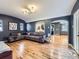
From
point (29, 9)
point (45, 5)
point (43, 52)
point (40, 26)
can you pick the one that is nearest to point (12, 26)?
point (40, 26)

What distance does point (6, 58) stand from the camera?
2.48m

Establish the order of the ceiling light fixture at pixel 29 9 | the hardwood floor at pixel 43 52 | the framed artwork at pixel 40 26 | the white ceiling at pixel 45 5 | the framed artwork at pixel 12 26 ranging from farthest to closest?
1. the framed artwork at pixel 12 26
2. the framed artwork at pixel 40 26
3. the ceiling light fixture at pixel 29 9
4. the white ceiling at pixel 45 5
5. the hardwood floor at pixel 43 52

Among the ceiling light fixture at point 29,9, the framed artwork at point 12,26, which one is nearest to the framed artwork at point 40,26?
the framed artwork at point 12,26

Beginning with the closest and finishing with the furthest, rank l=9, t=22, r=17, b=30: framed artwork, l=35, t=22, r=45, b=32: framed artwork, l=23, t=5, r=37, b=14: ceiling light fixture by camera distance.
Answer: l=23, t=5, r=37, b=14: ceiling light fixture → l=35, t=22, r=45, b=32: framed artwork → l=9, t=22, r=17, b=30: framed artwork

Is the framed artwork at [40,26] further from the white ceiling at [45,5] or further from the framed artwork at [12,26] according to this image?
the white ceiling at [45,5]

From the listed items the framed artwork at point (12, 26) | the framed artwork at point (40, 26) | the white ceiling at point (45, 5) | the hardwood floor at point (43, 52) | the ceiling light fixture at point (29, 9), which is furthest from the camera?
the framed artwork at point (12, 26)

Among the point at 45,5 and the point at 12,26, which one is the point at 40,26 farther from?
the point at 45,5

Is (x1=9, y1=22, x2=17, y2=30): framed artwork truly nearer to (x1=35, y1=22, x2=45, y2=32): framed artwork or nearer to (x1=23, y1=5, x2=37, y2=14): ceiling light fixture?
(x1=35, y1=22, x2=45, y2=32): framed artwork

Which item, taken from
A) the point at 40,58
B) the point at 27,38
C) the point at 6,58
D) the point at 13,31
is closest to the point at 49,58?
the point at 40,58

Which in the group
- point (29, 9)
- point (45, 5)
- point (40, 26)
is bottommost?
point (40, 26)

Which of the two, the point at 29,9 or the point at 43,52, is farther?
the point at 29,9

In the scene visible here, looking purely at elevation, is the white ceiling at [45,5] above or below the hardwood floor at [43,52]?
above

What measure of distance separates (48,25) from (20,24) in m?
Answer: 3.53

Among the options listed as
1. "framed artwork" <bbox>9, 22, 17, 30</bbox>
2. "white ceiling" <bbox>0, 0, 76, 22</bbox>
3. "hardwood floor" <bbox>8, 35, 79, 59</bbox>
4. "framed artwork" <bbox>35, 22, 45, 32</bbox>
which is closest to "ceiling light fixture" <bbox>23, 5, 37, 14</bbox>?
"white ceiling" <bbox>0, 0, 76, 22</bbox>
